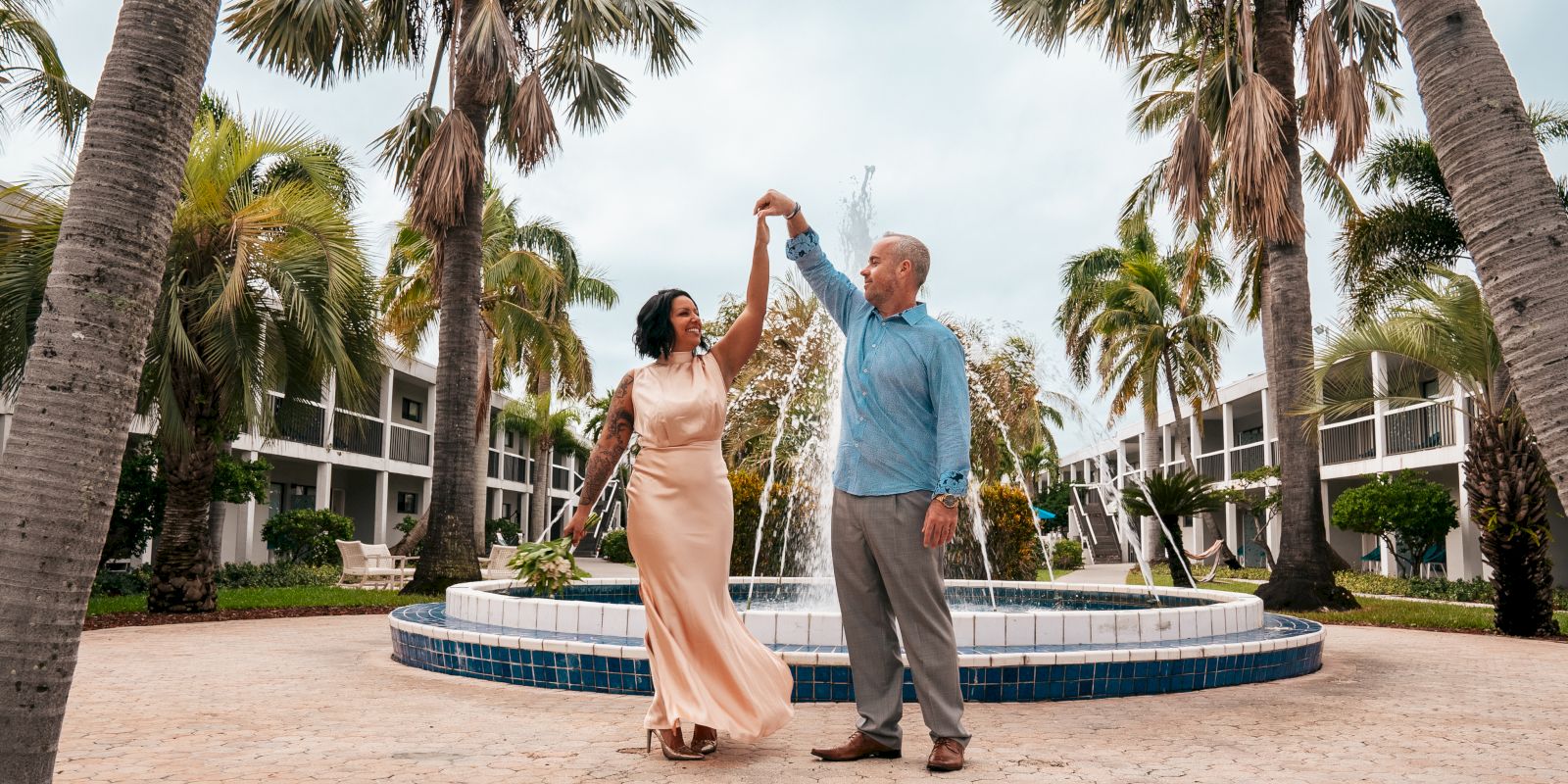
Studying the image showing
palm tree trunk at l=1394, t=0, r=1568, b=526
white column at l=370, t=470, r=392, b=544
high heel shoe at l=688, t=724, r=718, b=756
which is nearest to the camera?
palm tree trunk at l=1394, t=0, r=1568, b=526

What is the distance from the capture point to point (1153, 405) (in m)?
29.6

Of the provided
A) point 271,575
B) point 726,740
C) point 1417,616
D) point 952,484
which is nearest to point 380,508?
point 271,575

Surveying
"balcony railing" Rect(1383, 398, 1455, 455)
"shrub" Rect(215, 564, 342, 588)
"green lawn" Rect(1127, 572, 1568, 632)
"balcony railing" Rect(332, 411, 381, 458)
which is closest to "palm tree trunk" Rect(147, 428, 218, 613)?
"shrub" Rect(215, 564, 342, 588)

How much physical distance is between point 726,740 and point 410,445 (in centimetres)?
2790

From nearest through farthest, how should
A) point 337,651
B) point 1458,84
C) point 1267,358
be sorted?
1. point 1458,84
2. point 337,651
3. point 1267,358

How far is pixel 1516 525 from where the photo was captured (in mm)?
10781

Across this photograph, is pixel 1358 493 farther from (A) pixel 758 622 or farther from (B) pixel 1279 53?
(A) pixel 758 622

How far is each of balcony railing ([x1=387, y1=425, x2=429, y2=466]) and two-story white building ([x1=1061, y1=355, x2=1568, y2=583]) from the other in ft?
59.0

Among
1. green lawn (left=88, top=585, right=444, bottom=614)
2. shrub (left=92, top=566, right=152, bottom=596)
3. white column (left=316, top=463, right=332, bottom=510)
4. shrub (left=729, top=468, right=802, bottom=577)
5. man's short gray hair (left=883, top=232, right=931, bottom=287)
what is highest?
man's short gray hair (left=883, top=232, right=931, bottom=287)

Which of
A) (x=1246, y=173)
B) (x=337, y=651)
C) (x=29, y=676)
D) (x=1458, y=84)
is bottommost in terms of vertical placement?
(x=337, y=651)

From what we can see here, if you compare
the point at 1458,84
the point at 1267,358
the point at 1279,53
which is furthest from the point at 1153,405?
the point at 1458,84

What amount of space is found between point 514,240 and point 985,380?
1512 cm

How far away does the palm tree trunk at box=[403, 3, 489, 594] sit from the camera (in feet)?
43.1

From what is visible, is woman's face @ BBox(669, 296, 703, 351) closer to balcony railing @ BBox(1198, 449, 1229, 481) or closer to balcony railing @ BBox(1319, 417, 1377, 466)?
balcony railing @ BBox(1319, 417, 1377, 466)
